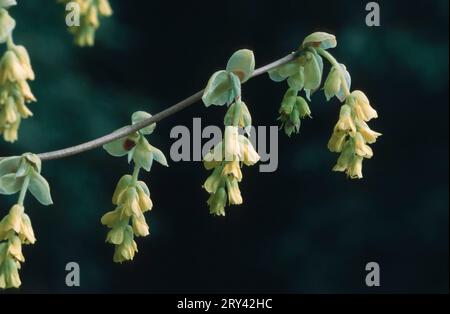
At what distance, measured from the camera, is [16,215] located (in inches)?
43.1

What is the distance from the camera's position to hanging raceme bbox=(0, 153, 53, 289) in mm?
1067

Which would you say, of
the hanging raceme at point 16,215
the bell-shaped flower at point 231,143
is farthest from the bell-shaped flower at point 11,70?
the bell-shaped flower at point 231,143

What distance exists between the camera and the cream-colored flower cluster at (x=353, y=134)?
113 centimetres

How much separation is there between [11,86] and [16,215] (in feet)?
0.47

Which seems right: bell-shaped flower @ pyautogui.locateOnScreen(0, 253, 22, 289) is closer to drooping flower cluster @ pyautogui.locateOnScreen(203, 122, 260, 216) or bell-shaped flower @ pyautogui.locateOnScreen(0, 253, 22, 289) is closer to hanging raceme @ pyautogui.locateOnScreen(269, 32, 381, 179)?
drooping flower cluster @ pyautogui.locateOnScreen(203, 122, 260, 216)

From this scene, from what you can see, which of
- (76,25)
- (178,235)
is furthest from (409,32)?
(76,25)

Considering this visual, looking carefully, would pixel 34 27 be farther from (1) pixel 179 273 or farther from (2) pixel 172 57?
(1) pixel 179 273

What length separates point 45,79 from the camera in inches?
111

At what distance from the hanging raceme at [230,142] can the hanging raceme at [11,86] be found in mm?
184

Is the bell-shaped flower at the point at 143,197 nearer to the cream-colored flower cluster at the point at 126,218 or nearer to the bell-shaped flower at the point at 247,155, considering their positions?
the cream-colored flower cluster at the point at 126,218

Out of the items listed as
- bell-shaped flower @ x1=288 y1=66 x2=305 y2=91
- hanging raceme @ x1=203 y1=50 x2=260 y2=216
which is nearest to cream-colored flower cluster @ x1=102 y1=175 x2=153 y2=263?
hanging raceme @ x1=203 y1=50 x2=260 y2=216

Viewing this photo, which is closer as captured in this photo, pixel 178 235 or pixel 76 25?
pixel 76 25

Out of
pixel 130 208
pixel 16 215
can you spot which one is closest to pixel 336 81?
pixel 130 208

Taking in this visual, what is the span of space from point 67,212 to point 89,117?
1.02ft
